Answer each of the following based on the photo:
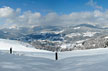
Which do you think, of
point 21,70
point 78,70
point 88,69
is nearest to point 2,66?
point 21,70

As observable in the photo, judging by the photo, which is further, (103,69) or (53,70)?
(53,70)

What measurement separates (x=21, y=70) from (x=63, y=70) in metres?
2.70

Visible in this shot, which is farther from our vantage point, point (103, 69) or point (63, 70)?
point (63, 70)

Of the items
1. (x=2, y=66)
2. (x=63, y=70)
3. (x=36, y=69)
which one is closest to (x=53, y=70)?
(x=63, y=70)

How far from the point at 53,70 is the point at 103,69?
10.4 feet

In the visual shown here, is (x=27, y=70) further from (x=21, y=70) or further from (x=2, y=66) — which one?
(x=2, y=66)

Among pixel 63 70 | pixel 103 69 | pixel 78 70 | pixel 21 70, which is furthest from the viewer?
pixel 63 70

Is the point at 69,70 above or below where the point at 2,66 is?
below

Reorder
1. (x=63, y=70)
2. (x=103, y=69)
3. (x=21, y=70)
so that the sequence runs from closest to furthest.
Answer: (x=103, y=69) → (x=21, y=70) → (x=63, y=70)

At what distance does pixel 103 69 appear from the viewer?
22.3 feet

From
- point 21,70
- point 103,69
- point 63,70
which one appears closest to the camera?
point 103,69

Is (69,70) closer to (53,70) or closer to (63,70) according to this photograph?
(63,70)

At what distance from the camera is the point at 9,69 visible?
22.6 ft

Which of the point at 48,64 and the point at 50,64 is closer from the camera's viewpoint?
the point at 48,64
